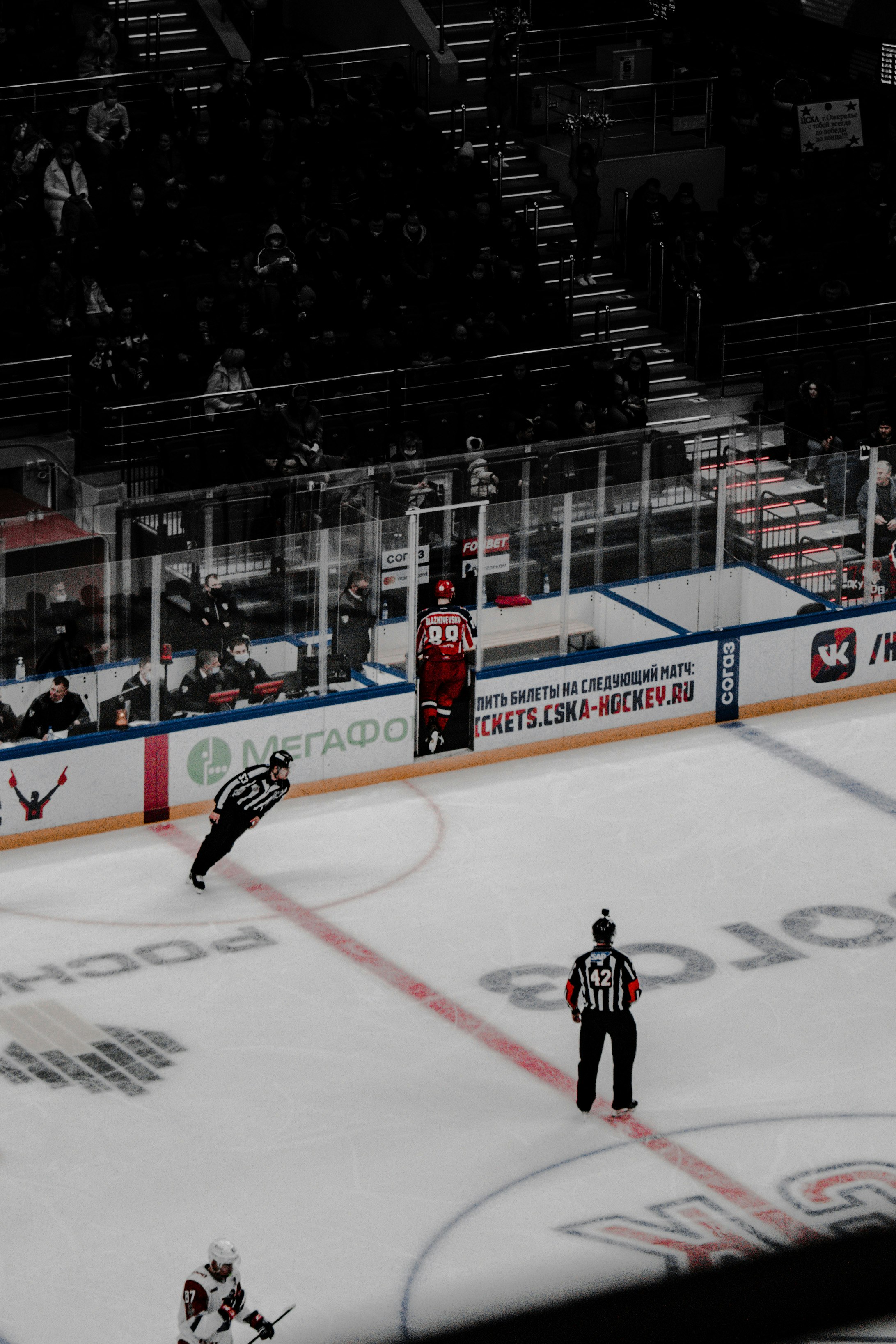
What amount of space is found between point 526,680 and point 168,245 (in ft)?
19.4

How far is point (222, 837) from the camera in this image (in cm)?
1213

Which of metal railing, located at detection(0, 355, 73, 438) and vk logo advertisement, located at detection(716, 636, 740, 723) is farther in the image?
metal railing, located at detection(0, 355, 73, 438)

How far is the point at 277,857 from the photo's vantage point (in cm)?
1305

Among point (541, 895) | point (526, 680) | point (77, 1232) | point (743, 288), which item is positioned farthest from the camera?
point (743, 288)

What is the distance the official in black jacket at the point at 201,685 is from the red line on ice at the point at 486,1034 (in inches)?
33.3

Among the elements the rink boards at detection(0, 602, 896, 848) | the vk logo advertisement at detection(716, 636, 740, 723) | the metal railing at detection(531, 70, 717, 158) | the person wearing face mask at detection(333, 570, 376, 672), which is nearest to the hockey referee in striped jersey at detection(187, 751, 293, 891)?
the rink boards at detection(0, 602, 896, 848)

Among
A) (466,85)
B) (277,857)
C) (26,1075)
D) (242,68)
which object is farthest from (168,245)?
(26,1075)

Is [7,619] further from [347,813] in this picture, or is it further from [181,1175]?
[181,1175]

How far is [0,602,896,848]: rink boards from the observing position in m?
13.2

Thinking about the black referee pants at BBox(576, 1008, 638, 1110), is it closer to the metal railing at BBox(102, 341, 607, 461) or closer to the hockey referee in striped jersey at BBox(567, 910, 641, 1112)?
the hockey referee in striped jersey at BBox(567, 910, 641, 1112)

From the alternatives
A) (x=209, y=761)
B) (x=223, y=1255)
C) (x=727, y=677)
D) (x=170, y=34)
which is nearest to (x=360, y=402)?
(x=727, y=677)

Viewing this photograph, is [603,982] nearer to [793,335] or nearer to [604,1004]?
[604,1004]

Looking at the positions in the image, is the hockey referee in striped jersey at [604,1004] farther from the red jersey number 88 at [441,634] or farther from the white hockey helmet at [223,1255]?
the red jersey number 88 at [441,634]

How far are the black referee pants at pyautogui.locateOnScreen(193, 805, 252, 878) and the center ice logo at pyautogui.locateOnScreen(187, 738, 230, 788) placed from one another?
1.29 meters
